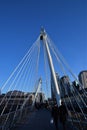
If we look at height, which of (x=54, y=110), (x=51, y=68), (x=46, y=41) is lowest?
(x=54, y=110)

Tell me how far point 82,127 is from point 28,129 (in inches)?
142

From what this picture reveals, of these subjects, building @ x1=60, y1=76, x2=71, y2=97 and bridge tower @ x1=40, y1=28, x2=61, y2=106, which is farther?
building @ x1=60, y1=76, x2=71, y2=97

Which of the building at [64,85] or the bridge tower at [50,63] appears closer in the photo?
the bridge tower at [50,63]

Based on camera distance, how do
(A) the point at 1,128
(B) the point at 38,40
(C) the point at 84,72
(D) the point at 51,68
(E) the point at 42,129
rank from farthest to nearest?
(C) the point at 84,72 → (B) the point at 38,40 → (D) the point at 51,68 → (E) the point at 42,129 → (A) the point at 1,128

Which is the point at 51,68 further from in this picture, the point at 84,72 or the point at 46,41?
the point at 84,72

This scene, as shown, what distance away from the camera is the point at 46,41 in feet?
70.5

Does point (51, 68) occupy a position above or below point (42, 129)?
above

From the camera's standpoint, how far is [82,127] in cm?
1070

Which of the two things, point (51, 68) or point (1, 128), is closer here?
point (1, 128)

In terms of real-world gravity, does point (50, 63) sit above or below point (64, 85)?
below

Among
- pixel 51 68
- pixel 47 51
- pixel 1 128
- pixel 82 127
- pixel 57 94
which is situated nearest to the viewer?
pixel 82 127

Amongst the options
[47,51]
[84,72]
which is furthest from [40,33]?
[84,72]

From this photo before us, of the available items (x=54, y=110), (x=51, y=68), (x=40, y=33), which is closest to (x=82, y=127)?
(x=54, y=110)

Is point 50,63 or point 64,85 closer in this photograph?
point 50,63
